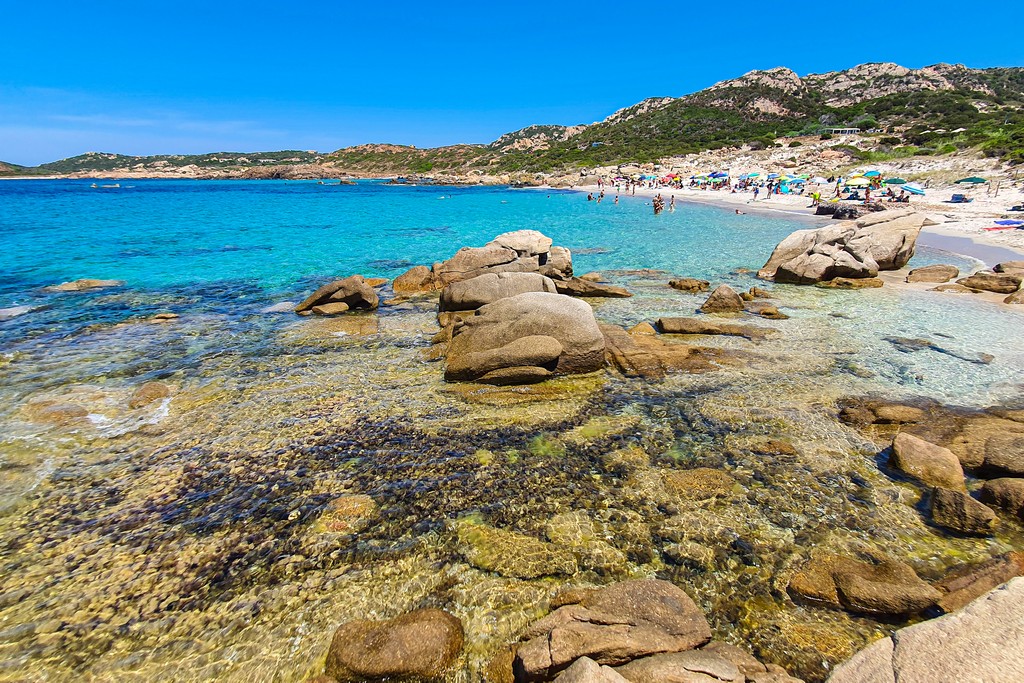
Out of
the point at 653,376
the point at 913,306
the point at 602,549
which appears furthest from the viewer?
the point at 913,306

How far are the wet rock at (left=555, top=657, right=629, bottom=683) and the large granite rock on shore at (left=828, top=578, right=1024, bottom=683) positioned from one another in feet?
5.10

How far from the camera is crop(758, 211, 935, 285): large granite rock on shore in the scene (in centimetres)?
1992

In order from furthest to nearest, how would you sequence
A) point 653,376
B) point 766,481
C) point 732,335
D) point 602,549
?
point 732,335
point 653,376
point 766,481
point 602,549

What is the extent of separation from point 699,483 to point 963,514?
2.87 metres

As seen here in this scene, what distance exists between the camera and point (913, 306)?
52.4ft

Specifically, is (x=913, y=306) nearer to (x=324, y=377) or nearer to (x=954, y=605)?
(x=954, y=605)

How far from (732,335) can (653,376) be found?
160 inches

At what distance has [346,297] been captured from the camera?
16.1m

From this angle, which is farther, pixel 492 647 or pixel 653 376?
pixel 653 376

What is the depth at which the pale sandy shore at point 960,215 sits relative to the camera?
25.7m

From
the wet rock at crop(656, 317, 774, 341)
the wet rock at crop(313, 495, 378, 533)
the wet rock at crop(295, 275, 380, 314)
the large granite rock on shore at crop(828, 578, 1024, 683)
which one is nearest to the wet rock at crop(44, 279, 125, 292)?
the wet rock at crop(295, 275, 380, 314)

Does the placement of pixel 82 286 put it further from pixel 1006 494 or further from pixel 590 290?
pixel 1006 494

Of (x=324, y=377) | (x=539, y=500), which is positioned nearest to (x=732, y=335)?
(x=539, y=500)

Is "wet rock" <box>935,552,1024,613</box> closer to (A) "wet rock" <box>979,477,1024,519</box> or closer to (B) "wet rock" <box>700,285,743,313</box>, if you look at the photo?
(A) "wet rock" <box>979,477,1024,519</box>
